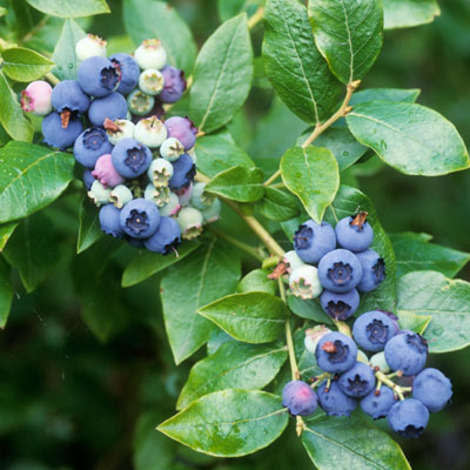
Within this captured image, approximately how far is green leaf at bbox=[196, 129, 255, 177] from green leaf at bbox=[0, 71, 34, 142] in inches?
17.7

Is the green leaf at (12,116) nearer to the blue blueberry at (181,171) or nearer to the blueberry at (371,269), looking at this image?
the blue blueberry at (181,171)

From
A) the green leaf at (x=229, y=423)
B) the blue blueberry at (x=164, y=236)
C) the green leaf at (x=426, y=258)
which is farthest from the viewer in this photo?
the green leaf at (x=426, y=258)

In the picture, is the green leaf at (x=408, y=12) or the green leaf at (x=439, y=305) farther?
the green leaf at (x=408, y=12)

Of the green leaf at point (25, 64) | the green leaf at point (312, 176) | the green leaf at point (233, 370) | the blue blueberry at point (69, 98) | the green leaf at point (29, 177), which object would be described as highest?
the green leaf at point (25, 64)

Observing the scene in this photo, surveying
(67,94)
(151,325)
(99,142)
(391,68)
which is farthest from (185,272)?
(391,68)

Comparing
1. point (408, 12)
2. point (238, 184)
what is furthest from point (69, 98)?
point (408, 12)

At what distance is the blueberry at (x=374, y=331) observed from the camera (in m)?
1.32

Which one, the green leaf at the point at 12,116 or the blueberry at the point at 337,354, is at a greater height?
the green leaf at the point at 12,116

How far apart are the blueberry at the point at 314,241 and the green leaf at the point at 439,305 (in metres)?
0.24

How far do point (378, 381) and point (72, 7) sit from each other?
122 cm

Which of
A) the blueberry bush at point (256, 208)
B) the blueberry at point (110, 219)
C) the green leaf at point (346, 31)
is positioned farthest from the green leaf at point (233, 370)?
the green leaf at point (346, 31)

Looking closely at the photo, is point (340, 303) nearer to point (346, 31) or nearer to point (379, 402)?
point (379, 402)

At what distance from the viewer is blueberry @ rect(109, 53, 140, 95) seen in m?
1.52

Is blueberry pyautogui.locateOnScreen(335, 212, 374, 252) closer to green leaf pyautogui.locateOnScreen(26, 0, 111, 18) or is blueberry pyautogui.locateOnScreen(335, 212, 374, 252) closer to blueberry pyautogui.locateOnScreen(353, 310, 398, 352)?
blueberry pyautogui.locateOnScreen(353, 310, 398, 352)
